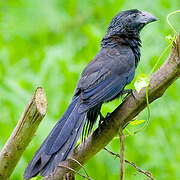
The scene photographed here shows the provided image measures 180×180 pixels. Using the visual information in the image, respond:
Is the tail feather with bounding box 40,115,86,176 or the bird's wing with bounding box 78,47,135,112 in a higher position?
the bird's wing with bounding box 78,47,135,112

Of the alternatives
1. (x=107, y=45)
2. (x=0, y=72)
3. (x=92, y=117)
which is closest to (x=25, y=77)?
(x=0, y=72)

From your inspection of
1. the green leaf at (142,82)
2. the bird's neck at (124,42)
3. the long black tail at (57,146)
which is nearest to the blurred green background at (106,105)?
the bird's neck at (124,42)

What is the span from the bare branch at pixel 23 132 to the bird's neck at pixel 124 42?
1401 millimetres

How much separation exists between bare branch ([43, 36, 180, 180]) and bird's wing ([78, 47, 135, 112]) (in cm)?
37

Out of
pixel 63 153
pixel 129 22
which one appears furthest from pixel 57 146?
pixel 129 22

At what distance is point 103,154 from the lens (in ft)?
12.5

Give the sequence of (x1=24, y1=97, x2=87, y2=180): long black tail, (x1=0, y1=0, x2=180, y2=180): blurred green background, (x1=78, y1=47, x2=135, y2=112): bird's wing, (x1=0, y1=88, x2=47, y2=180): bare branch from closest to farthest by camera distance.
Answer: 1. (x1=0, y1=88, x2=47, y2=180): bare branch
2. (x1=24, y1=97, x2=87, y2=180): long black tail
3. (x1=78, y1=47, x2=135, y2=112): bird's wing
4. (x1=0, y1=0, x2=180, y2=180): blurred green background

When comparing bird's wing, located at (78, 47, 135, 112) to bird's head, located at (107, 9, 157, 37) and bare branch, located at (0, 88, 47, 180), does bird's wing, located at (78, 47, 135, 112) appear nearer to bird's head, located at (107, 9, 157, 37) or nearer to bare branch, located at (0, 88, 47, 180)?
bird's head, located at (107, 9, 157, 37)

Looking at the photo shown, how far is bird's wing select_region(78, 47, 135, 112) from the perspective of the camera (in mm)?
3096

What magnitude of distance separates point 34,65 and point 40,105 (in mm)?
1944

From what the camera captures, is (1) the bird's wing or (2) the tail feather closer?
(2) the tail feather

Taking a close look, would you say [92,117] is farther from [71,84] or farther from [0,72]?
[0,72]

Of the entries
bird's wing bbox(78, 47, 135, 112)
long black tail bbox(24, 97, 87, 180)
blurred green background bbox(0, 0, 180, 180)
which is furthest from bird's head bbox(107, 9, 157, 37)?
long black tail bbox(24, 97, 87, 180)

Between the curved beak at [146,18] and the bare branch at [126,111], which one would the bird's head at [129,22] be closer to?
the curved beak at [146,18]
